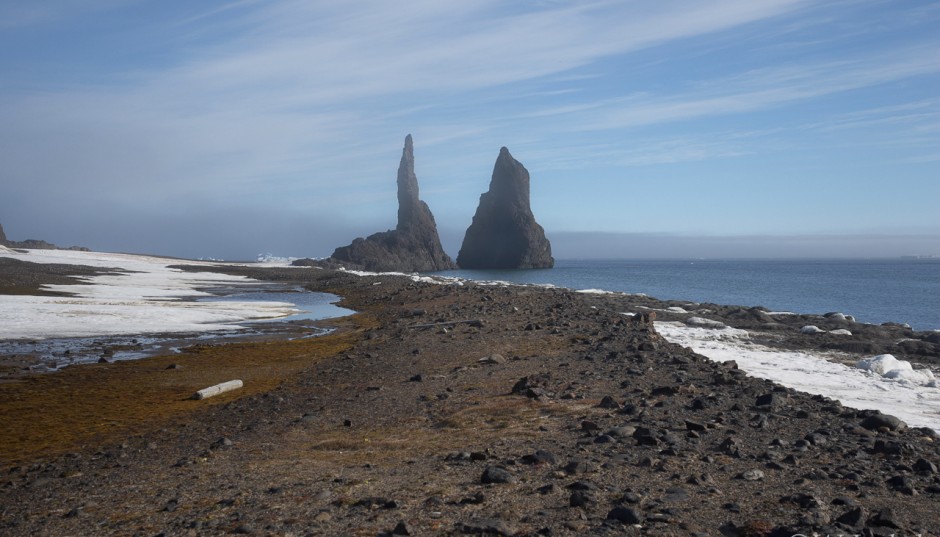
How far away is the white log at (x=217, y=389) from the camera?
15.5 m

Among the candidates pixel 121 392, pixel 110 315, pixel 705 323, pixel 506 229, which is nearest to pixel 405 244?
pixel 506 229

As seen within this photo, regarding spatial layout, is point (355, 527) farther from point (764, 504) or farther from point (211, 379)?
point (211, 379)

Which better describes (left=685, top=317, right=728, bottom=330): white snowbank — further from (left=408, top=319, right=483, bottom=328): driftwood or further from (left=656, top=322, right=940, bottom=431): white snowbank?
(left=408, top=319, right=483, bottom=328): driftwood

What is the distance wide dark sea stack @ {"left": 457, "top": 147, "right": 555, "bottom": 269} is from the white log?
168 m

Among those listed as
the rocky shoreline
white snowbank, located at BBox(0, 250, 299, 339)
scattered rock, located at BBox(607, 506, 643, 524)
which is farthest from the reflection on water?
scattered rock, located at BBox(607, 506, 643, 524)

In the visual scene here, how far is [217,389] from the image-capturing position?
16.0 metres

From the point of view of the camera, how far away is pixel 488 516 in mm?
7160

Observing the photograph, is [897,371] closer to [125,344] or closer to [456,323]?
[456,323]

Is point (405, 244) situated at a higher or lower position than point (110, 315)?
higher

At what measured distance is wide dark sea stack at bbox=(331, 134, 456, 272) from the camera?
159 m

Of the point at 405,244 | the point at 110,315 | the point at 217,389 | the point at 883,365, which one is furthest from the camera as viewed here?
the point at 405,244

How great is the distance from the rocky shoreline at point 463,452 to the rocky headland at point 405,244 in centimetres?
12543

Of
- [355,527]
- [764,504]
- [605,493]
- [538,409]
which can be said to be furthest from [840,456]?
[355,527]

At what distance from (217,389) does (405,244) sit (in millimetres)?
160041
